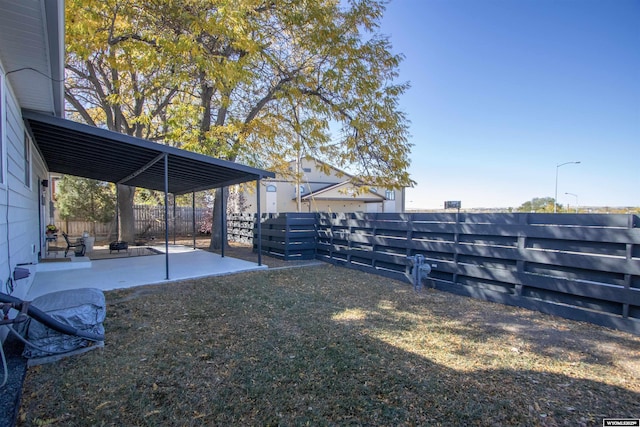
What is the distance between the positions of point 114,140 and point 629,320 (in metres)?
7.83

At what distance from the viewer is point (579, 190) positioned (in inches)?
1387

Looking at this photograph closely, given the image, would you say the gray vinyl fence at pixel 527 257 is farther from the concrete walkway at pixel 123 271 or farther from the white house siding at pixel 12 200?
the white house siding at pixel 12 200

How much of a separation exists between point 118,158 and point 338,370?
23.2 ft

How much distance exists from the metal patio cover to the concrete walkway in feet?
A: 7.30

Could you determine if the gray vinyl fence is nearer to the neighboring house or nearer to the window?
the window

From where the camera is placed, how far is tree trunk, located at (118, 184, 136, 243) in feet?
41.2

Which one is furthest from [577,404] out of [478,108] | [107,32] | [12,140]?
[478,108]

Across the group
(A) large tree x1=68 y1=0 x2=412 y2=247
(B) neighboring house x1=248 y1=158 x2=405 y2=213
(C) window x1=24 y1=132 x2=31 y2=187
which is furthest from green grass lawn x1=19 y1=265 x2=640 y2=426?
(B) neighboring house x1=248 y1=158 x2=405 y2=213

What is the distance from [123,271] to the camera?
7.07 m

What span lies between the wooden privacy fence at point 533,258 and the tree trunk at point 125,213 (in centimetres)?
1025

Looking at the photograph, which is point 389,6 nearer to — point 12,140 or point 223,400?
point 12,140

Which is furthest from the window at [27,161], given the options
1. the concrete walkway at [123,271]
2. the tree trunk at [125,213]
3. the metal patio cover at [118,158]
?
the tree trunk at [125,213]

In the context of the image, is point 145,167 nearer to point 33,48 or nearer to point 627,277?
point 33,48

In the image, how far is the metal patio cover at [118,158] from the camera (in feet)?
17.8
